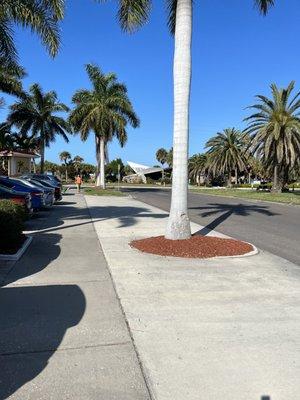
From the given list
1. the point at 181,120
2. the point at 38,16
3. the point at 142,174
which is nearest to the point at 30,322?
the point at 181,120

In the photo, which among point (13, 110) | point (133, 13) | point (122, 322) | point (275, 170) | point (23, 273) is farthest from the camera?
point (13, 110)

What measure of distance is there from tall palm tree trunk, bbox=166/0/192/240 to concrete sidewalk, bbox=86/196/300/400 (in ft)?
5.35

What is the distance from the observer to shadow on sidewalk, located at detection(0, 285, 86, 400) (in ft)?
14.6

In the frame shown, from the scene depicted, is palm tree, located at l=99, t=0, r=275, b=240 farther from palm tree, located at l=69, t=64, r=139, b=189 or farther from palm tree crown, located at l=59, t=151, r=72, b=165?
palm tree crown, located at l=59, t=151, r=72, b=165

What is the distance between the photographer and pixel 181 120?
37.8ft

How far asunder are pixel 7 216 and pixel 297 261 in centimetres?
611

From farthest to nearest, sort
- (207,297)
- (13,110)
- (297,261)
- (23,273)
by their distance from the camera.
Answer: (13,110)
(297,261)
(23,273)
(207,297)

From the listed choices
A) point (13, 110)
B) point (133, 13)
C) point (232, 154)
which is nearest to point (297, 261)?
point (133, 13)

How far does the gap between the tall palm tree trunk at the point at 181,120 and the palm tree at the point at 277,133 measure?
30.7 meters

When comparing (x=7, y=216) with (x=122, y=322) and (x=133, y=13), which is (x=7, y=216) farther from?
(x=133, y=13)

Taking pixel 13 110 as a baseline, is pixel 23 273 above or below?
below

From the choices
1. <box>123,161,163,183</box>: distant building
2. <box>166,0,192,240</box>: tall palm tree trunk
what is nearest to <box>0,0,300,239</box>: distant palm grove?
<box>166,0,192,240</box>: tall palm tree trunk

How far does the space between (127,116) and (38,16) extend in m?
31.7

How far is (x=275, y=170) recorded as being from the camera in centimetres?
4306
